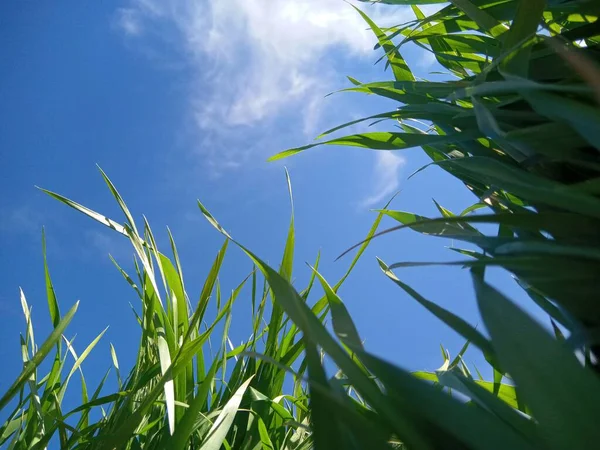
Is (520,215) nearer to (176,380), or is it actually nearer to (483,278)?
(483,278)

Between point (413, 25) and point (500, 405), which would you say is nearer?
point (500, 405)

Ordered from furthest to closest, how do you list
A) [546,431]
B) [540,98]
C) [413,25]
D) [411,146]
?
[413,25], [411,146], [540,98], [546,431]

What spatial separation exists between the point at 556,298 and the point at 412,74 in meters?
0.31

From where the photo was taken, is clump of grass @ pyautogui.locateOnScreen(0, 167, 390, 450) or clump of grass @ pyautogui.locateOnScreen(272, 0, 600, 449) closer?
clump of grass @ pyautogui.locateOnScreen(272, 0, 600, 449)

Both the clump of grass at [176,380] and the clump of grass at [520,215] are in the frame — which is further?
the clump of grass at [176,380]

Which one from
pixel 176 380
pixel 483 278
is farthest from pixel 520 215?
pixel 176 380

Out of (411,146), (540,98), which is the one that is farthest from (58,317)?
(540,98)

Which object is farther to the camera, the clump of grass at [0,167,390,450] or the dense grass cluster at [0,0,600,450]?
the clump of grass at [0,167,390,450]

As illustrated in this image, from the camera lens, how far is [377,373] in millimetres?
203

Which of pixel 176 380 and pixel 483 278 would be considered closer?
pixel 483 278

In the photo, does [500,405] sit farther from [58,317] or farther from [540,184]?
[58,317]

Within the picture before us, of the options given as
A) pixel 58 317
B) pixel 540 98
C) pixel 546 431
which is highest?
pixel 58 317

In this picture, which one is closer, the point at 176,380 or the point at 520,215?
the point at 520,215

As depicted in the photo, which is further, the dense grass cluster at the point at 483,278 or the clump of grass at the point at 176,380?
the clump of grass at the point at 176,380
